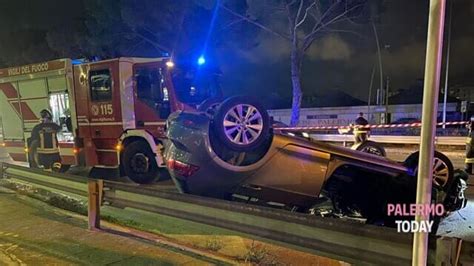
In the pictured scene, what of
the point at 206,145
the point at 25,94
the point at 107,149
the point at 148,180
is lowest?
the point at 148,180

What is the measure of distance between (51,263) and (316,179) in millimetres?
3198

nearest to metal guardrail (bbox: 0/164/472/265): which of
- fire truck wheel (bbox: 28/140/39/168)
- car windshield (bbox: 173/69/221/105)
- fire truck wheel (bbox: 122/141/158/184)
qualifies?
fire truck wheel (bbox: 122/141/158/184)

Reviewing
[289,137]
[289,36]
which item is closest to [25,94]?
[289,137]

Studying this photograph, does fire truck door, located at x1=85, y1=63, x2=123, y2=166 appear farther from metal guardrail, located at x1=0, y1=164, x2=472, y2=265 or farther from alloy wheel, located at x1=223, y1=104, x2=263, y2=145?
alloy wheel, located at x1=223, y1=104, x2=263, y2=145

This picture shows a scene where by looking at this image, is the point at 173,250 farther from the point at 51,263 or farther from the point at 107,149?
the point at 107,149

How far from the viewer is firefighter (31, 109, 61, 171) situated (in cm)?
1045

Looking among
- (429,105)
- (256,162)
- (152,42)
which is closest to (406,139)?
(256,162)

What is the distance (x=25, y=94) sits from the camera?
472 inches

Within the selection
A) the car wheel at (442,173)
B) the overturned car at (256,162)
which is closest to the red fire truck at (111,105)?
the overturned car at (256,162)

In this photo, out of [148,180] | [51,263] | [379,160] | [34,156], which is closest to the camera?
[51,263]

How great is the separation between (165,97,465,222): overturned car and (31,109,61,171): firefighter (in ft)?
21.8

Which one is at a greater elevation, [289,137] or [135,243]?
[289,137]

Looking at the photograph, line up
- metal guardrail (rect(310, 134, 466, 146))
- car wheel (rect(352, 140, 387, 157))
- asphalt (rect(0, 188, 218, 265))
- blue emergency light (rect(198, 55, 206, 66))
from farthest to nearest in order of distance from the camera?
metal guardrail (rect(310, 134, 466, 146)) < blue emergency light (rect(198, 55, 206, 66)) < car wheel (rect(352, 140, 387, 157)) < asphalt (rect(0, 188, 218, 265))

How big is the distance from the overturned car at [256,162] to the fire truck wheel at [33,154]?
8.02 metres
